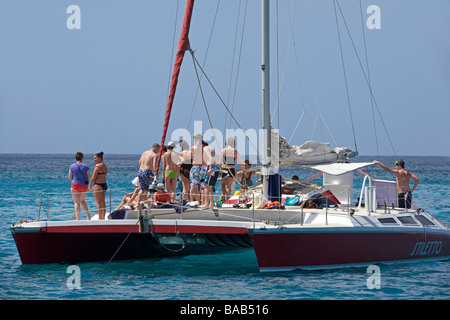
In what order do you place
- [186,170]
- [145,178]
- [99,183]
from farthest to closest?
[186,170] < [99,183] < [145,178]

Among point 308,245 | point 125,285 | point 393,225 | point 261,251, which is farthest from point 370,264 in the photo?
point 125,285

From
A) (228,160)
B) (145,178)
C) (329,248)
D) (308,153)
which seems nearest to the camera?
(329,248)

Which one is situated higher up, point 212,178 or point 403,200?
point 212,178

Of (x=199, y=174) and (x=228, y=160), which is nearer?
(x=199, y=174)

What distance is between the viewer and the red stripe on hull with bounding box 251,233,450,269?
10.9 metres

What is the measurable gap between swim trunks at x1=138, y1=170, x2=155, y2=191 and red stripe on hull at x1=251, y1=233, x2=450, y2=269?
2948 mm

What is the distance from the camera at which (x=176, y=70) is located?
12.2 m

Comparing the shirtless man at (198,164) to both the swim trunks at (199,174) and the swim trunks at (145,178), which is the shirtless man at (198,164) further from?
the swim trunks at (145,178)

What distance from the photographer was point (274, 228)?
1076 centimetres

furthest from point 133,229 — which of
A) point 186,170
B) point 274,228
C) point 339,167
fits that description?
point 339,167

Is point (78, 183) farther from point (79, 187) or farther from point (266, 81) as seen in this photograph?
point (266, 81)

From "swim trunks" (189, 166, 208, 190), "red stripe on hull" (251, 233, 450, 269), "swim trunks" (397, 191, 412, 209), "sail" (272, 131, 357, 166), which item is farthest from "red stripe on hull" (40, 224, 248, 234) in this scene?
"swim trunks" (397, 191, 412, 209)

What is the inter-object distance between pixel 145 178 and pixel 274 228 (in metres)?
3.22

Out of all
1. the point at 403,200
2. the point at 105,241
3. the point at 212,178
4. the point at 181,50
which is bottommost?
the point at 105,241
